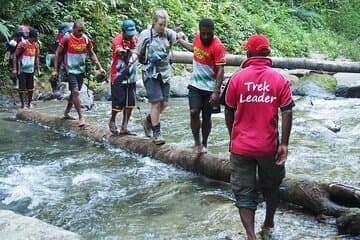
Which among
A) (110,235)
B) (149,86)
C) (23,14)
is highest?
(23,14)

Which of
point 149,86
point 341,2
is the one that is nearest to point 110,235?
point 149,86

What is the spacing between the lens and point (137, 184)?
22.2 feet

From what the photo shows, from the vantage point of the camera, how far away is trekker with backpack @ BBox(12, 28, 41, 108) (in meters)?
12.2

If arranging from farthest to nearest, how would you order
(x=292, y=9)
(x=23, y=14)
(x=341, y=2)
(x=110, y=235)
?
1. (x=341, y=2)
2. (x=292, y=9)
3. (x=23, y=14)
4. (x=110, y=235)

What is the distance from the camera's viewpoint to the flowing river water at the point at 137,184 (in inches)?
206

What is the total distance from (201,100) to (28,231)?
10.4ft

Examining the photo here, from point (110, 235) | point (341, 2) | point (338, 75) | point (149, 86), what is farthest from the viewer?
point (341, 2)

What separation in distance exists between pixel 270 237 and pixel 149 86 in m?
3.37

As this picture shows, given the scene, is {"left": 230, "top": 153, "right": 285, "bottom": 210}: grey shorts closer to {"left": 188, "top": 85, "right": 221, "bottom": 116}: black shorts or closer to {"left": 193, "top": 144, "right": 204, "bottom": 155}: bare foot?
{"left": 188, "top": 85, "right": 221, "bottom": 116}: black shorts

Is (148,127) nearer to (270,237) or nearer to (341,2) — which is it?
(270,237)

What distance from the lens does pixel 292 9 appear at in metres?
32.7

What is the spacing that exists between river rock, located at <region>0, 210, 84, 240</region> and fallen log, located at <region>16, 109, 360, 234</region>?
2.34 meters

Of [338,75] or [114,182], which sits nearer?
[114,182]

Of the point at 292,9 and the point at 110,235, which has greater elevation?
the point at 292,9
